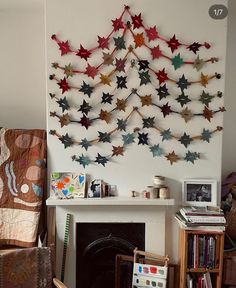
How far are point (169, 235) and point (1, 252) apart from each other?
4.04 feet

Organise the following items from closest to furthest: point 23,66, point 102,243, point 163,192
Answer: point 163,192, point 102,243, point 23,66

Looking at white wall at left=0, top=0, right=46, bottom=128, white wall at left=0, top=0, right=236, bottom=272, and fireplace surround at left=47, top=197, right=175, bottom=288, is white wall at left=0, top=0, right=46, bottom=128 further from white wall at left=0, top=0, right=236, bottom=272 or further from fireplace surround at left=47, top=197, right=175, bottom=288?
fireplace surround at left=47, top=197, right=175, bottom=288

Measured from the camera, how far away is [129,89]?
2262 mm

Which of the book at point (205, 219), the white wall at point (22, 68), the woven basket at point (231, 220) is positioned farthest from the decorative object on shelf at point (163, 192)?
the white wall at point (22, 68)

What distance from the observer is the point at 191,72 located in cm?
226

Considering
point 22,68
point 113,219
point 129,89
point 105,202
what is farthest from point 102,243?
point 22,68

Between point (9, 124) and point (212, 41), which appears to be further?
point (9, 124)

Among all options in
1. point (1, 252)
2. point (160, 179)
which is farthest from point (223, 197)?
point (1, 252)

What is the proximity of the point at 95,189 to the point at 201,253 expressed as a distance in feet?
2.95

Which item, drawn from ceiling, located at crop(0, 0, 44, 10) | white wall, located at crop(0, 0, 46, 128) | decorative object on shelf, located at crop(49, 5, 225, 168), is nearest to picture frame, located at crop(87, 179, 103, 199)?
decorative object on shelf, located at crop(49, 5, 225, 168)

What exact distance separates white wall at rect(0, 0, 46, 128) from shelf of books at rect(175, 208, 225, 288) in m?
1.49

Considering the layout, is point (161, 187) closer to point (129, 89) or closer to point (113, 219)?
point (113, 219)

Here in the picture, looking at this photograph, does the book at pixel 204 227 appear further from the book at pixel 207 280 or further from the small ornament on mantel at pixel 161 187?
the book at pixel 207 280

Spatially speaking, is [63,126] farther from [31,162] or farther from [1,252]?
[1,252]
